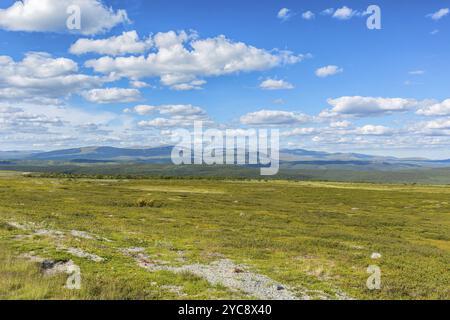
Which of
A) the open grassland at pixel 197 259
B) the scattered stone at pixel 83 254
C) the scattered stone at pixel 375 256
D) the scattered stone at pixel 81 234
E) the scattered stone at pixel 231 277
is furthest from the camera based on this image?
the scattered stone at pixel 81 234

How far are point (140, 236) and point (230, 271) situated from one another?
13274 mm

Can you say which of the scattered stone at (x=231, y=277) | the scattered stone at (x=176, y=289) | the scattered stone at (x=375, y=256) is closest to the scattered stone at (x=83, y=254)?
the scattered stone at (x=231, y=277)

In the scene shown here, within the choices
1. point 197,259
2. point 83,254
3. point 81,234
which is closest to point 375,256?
point 197,259

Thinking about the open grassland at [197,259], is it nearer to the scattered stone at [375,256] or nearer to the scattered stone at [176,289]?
the scattered stone at [176,289]

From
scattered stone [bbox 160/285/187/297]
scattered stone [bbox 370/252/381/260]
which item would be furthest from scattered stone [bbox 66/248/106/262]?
scattered stone [bbox 370/252/381/260]

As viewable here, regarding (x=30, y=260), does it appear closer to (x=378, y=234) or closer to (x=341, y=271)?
(x=341, y=271)

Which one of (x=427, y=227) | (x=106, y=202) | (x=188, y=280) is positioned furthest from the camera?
(x=106, y=202)

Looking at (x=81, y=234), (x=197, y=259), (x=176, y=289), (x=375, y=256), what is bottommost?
(x=375, y=256)

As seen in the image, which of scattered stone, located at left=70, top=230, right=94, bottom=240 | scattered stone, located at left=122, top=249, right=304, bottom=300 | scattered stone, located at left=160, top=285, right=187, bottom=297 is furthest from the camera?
scattered stone, located at left=70, top=230, right=94, bottom=240

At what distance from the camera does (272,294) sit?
1761cm

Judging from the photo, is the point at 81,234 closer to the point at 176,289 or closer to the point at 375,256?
the point at 176,289

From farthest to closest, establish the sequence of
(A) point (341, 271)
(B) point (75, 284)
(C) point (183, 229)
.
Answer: (C) point (183, 229), (A) point (341, 271), (B) point (75, 284)

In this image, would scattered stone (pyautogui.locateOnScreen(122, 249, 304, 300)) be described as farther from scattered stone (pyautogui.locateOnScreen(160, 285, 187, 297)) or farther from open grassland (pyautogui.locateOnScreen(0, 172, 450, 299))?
scattered stone (pyautogui.locateOnScreen(160, 285, 187, 297))

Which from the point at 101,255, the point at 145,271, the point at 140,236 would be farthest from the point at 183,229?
the point at 145,271
